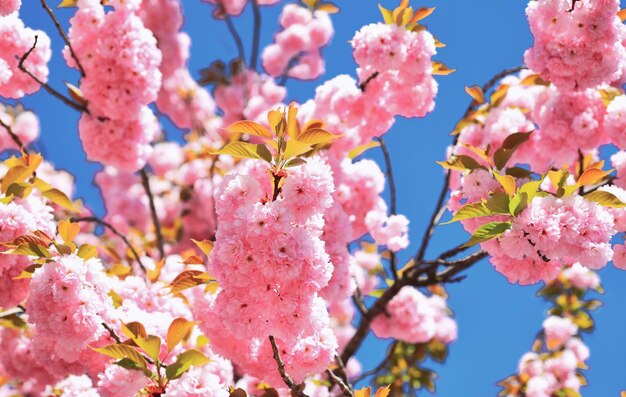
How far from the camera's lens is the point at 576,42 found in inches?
103

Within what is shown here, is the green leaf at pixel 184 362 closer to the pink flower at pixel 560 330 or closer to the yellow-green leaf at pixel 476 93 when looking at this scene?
the yellow-green leaf at pixel 476 93

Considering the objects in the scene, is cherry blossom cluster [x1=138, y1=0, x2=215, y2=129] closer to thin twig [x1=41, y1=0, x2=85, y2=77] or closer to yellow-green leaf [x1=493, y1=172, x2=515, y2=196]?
thin twig [x1=41, y1=0, x2=85, y2=77]

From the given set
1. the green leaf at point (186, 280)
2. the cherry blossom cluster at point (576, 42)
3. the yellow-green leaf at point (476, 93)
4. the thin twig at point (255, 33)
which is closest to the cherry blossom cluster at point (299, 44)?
the thin twig at point (255, 33)

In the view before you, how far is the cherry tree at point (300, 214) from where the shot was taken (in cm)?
186

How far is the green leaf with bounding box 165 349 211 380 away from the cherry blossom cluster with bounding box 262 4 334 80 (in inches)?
209

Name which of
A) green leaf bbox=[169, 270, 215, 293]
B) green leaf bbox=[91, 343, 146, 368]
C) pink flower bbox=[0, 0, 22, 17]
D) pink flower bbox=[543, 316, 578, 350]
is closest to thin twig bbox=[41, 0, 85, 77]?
pink flower bbox=[0, 0, 22, 17]

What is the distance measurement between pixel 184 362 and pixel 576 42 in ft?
6.74

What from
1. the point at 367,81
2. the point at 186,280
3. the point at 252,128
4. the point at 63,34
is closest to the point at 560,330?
the point at 367,81

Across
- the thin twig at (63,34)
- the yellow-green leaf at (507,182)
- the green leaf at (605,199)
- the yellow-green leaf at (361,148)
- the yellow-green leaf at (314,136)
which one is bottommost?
the yellow-green leaf at (314,136)

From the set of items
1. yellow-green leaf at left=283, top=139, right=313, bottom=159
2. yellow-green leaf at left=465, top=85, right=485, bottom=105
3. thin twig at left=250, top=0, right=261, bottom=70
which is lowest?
yellow-green leaf at left=283, top=139, right=313, bottom=159

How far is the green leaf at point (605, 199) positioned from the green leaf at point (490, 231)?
33cm

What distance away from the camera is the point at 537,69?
2768mm

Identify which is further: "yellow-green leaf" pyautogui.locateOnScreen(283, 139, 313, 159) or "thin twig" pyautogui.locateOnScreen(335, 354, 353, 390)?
"thin twig" pyautogui.locateOnScreen(335, 354, 353, 390)

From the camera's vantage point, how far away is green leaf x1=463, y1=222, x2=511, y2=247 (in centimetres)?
199
